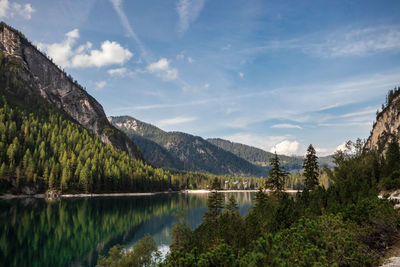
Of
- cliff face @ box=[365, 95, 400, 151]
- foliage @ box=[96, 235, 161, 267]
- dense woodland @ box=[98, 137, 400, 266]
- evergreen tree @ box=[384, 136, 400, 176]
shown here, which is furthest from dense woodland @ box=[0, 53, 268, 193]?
cliff face @ box=[365, 95, 400, 151]

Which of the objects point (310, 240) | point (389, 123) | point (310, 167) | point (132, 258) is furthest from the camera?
point (389, 123)

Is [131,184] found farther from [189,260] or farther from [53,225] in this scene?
[189,260]

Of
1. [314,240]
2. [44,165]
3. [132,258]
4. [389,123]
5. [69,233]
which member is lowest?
[69,233]

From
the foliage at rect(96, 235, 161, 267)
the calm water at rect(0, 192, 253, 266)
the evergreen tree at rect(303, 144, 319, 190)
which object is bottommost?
the calm water at rect(0, 192, 253, 266)

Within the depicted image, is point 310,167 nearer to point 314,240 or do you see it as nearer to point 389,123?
point 314,240

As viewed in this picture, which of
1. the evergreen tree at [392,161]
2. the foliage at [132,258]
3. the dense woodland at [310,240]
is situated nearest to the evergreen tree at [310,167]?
the evergreen tree at [392,161]

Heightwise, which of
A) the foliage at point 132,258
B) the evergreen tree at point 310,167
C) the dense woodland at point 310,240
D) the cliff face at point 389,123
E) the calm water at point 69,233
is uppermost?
the cliff face at point 389,123

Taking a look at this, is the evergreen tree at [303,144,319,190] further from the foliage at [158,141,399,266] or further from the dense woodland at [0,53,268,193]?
the dense woodland at [0,53,268,193]

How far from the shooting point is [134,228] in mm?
84750

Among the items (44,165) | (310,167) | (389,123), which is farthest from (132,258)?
(389,123)

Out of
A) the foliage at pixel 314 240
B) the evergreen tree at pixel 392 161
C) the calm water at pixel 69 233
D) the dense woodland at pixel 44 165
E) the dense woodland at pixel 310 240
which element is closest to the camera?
A: the foliage at pixel 314 240

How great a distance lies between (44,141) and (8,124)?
23.5 meters

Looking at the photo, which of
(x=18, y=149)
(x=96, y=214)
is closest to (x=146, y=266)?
(x=96, y=214)

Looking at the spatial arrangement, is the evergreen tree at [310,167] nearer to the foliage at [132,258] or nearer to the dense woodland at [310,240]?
the dense woodland at [310,240]
